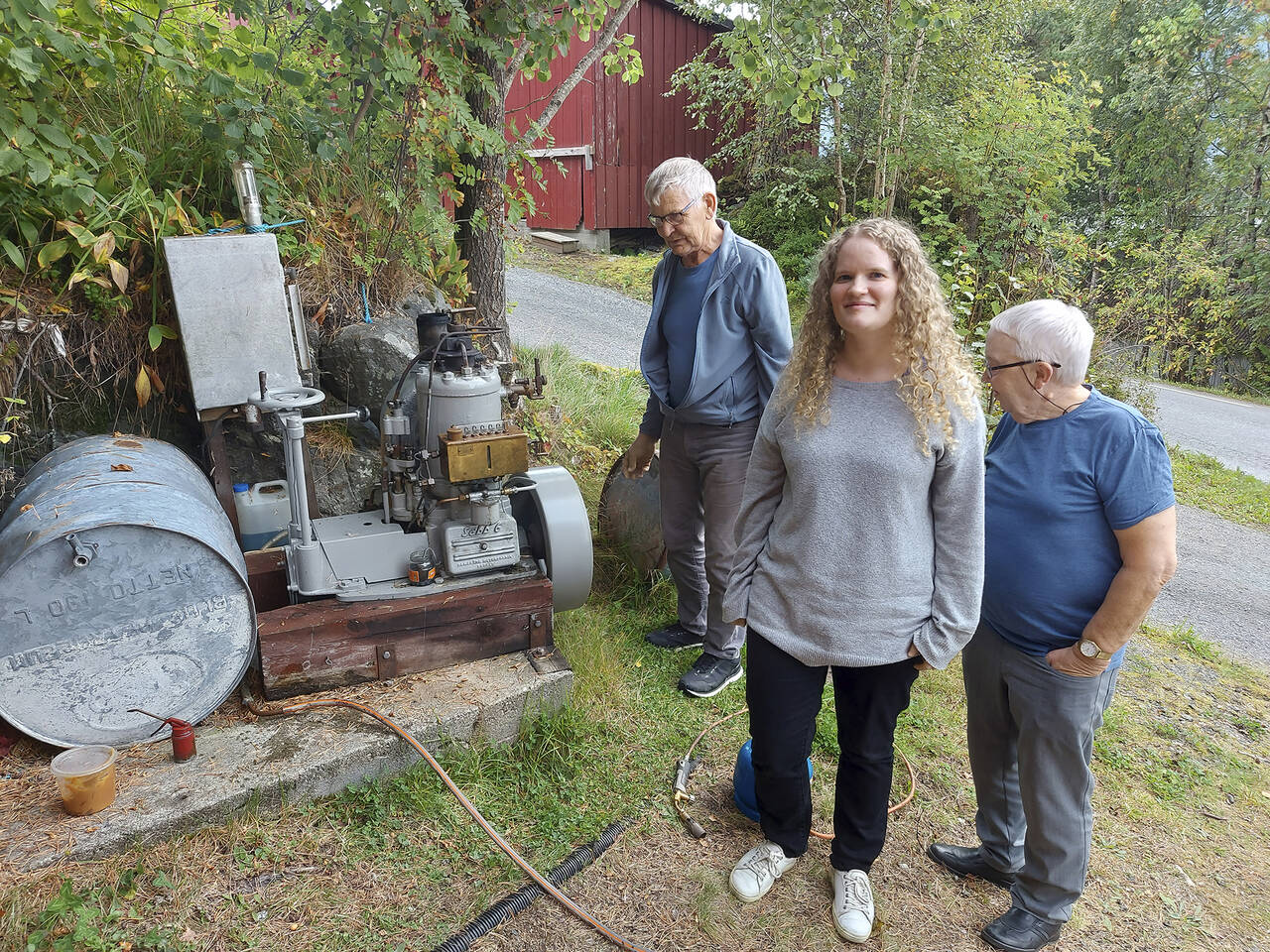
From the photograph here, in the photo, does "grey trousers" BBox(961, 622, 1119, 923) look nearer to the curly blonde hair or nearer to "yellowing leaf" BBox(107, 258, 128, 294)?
the curly blonde hair

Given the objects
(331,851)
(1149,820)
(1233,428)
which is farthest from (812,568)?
(1233,428)

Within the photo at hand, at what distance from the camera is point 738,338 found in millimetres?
3018

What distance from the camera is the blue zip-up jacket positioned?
2975 millimetres

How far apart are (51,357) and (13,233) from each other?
49cm

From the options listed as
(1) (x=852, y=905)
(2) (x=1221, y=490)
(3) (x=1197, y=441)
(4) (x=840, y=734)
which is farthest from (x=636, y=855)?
(3) (x=1197, y=441)

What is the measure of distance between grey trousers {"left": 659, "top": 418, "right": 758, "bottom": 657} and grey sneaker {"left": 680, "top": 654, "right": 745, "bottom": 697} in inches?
1.3

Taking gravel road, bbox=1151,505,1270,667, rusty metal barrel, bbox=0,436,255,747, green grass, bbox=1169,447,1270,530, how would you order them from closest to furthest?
rusty metal barrel, bbox=0,436,255,747 < gravel road, bbox=1151,505,1270,667 < green grass, bbox=1169,447,1270,530

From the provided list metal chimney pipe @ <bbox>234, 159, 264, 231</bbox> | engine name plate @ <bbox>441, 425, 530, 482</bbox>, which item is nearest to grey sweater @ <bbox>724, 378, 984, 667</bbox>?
engine name plate @ <bbox>441, 425, 530, 482</bbox>

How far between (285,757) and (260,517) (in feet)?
3.51

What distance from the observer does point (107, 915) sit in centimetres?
204

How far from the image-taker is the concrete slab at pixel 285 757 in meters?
2.18

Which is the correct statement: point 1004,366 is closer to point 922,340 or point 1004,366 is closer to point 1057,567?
point 922,340

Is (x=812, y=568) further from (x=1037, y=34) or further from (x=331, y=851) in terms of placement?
(x=1037, y=34)

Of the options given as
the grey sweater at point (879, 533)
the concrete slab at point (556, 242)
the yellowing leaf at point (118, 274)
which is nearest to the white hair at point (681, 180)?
the grey sweater at point (879, 533)
